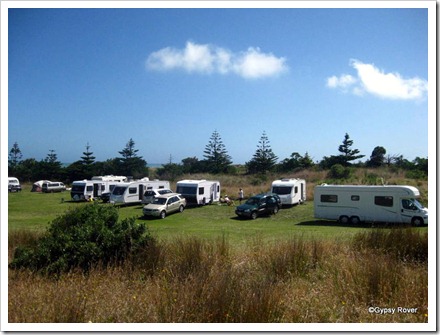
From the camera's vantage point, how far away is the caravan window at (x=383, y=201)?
50.3ft

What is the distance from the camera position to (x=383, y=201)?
15.5 metres

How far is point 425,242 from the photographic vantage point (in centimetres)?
651

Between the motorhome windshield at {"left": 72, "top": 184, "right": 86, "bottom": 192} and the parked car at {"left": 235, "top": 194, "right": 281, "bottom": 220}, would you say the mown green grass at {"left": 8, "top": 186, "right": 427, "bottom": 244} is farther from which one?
the motorhome windshield at {"left": 72, "top": 184, "right": 86, "bottom": 192}

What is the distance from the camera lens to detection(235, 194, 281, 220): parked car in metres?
18.1

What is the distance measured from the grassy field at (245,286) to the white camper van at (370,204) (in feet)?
29.0

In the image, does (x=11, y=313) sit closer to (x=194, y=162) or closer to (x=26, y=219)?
(x=26, y=219)

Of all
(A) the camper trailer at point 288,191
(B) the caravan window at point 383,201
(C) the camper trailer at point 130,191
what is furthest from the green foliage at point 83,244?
(C) the camper trailer at point 130,191

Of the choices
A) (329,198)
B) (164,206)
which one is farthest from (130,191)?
(329,198)

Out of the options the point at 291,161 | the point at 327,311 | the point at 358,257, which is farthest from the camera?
the point at 291,161

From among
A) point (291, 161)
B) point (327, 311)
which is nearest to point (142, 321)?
point (327, 311)

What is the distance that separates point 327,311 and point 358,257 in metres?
1.80

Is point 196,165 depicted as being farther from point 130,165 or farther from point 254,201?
point 254,201

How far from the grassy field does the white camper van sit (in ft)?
29.0

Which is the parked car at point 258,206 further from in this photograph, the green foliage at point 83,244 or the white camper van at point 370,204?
the green foliage at point 83,244
